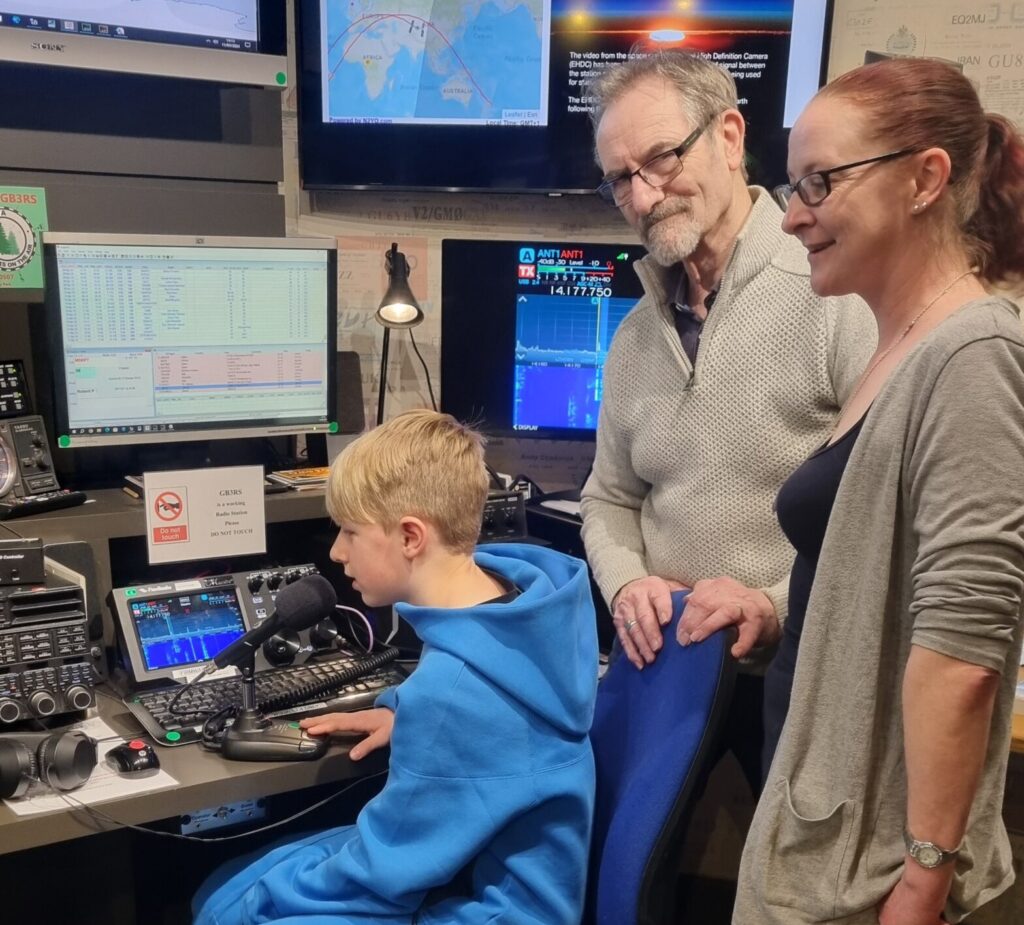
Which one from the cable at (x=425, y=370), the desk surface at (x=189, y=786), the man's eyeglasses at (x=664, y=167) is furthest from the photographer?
the cable at (x=425, y=370)

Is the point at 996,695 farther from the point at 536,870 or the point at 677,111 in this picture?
the point at 677,111

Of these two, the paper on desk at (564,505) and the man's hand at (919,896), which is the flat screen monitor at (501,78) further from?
the man's hand at (919,896)

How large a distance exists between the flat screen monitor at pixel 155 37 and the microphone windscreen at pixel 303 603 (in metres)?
0.94

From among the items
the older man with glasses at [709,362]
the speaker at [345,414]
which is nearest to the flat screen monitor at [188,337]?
the speaker at [345,414]

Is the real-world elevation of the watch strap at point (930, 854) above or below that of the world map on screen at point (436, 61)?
below

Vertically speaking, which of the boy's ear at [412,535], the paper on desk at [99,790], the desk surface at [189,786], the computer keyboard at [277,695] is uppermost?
the boy's ear at [412,535]

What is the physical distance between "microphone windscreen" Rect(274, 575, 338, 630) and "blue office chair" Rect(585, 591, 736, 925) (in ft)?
1.64

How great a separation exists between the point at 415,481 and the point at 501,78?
138cm

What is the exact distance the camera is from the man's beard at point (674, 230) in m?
1.57

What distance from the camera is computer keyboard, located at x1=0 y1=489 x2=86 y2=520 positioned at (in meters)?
1.70

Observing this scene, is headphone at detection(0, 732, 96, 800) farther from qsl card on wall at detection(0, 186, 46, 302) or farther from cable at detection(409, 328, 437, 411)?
cable at detection(409, 328, 437, 411)

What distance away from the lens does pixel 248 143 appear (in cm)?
206

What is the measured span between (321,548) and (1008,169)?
1444 mm

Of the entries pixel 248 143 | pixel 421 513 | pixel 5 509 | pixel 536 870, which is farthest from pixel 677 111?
pixel 5 509
